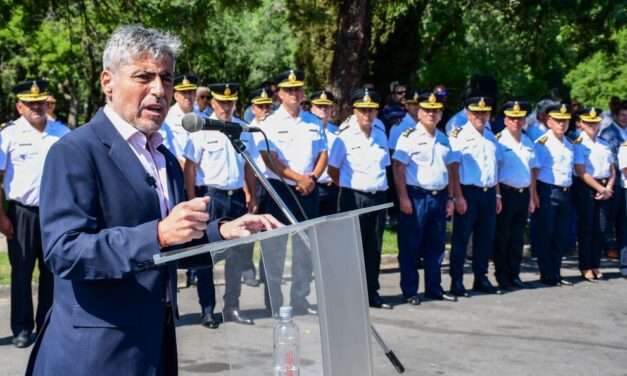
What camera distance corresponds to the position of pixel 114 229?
3.19 meters

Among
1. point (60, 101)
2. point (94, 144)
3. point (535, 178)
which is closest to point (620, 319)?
point (535, 178)

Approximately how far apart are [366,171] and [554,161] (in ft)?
9.16

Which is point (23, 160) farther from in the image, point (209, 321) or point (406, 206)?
point (406, 206)

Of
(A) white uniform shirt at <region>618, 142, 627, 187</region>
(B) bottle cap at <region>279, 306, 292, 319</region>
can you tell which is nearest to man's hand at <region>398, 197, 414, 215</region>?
(A) white uniform shirt at <region>618, 142, 627, 187</region>

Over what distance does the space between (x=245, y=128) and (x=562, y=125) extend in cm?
844

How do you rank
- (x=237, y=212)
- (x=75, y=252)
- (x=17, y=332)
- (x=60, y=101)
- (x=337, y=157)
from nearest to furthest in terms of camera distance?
(x=75, y=252) < (x=17, y=332) < (x=237, y=212) < (x=337, y=157) < (x=60, y=101)

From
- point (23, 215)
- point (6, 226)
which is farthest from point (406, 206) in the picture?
point (6, 226)

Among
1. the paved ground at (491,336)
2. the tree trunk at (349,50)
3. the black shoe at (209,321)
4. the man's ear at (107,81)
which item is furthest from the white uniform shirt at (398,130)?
the man's ear at (107,81)

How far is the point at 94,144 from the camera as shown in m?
3.34

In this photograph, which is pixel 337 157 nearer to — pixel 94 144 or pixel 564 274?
pixel 564 274

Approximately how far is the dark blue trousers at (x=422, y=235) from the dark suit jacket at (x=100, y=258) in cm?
753

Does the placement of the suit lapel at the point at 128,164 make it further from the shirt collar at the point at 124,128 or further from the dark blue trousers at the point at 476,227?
the dark blue trousers at the point at 476,227

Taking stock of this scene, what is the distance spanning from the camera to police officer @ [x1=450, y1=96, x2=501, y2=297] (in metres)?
11.2

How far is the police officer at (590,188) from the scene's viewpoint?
12.7 meters
